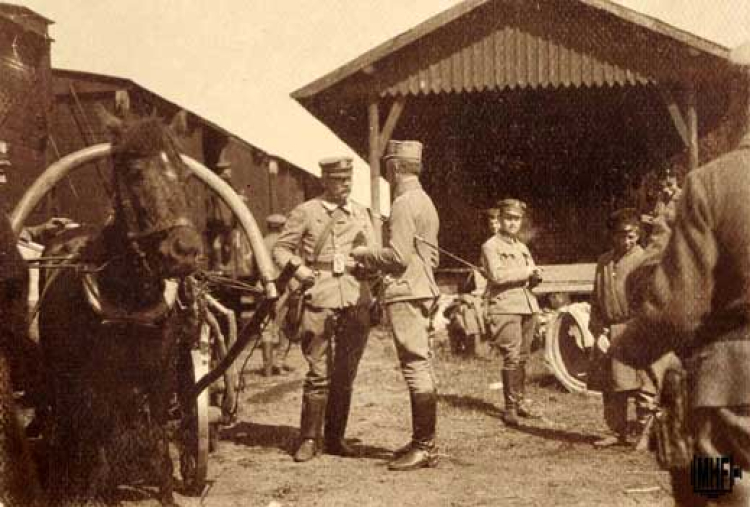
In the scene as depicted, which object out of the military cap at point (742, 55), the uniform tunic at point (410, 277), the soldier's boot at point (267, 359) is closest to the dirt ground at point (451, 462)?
the uniform tunic at point (410, 277)

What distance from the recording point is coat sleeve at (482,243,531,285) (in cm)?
835

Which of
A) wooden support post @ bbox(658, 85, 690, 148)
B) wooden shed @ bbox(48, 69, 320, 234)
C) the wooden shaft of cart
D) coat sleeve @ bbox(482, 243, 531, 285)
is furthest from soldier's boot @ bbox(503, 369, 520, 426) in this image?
wooden support post @ bbox(658, 85, 690, 148)

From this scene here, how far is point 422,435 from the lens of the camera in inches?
250

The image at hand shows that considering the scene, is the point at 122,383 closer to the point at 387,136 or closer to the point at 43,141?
the point at 43,141

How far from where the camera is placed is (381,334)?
15836 millimetres

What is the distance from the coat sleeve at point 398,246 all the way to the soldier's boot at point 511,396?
2359 mm

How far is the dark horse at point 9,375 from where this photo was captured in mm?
3523

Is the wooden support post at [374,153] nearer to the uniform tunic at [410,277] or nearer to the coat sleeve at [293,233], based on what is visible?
the coat sleeve at [293,233]

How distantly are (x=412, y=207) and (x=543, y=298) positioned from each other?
7.00 m

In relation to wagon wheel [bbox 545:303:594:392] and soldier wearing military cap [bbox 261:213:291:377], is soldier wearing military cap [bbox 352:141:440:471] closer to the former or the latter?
wagon wheel [bbox 545:303:594:392]

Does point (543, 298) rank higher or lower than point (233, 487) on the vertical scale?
higher

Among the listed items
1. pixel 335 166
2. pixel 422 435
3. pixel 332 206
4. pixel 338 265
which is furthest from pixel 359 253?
pixel 422 435

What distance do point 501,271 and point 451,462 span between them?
242 cm

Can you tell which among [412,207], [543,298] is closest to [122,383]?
[412,207]
